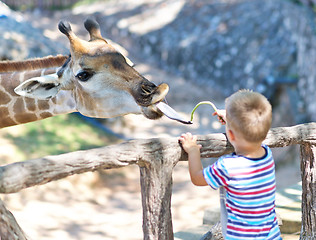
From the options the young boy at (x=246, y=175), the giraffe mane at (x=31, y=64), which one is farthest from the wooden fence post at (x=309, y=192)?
the giraffe mane at (x=31, y=64)

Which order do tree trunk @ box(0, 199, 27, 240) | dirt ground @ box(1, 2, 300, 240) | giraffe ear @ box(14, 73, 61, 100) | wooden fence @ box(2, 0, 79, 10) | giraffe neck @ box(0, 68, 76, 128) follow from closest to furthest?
tree trunk @ box(0, 199, 27, 240), giraffe ear @ box(14, 73, 61, 100), giraffe neck @ box(0, 68, 76, 128), dirt ground @ box(1, 2, 300, 240), wooden fence @ box(2, 0, 79, 10)

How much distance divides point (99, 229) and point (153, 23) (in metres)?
8.17

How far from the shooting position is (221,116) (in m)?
2.64

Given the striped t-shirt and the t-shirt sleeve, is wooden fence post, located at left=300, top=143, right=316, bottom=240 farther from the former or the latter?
the t-shirt sleeve

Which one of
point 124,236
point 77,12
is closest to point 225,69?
point 124,236

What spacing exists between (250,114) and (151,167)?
1.93 feet

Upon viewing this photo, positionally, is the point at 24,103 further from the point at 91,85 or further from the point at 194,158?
the point at 194,158

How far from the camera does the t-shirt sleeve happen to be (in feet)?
6.98

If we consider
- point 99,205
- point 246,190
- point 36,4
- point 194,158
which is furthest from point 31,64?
point 36,4

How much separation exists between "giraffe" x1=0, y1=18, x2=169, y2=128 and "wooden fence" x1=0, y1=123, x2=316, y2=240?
32.8 inches

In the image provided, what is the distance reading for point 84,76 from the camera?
11.1 ft

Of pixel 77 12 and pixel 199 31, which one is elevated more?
pixel 77 12

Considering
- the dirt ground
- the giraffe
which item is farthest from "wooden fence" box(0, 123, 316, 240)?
the dirt ground

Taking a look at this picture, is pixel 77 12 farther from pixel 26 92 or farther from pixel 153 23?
pixel 26 92
